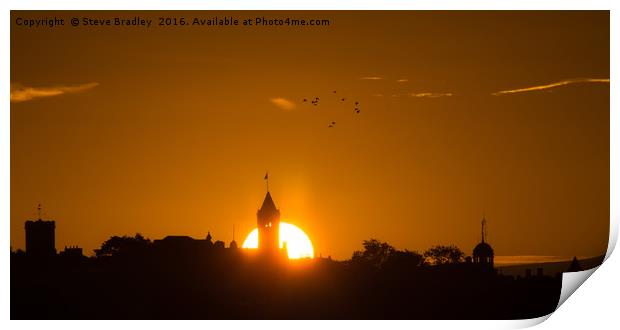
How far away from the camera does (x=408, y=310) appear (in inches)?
850

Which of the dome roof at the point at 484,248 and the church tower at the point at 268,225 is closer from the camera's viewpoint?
the dome roof at the point at 484,248

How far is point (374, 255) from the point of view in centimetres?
2434

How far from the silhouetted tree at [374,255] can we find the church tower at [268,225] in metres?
1.39

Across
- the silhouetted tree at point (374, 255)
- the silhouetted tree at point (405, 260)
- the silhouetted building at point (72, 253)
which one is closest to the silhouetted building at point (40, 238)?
the silhouetted building at point (72, 253)

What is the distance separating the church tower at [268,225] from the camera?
19844 mm

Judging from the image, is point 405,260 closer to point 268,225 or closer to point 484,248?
point 268,225

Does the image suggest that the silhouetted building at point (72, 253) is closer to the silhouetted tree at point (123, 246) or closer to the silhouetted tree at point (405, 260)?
the silhouetted tree at point (123, 246)

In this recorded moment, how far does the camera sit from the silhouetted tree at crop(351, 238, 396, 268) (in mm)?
22469

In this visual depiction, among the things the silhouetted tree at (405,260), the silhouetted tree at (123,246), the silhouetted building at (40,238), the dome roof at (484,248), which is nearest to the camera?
the silhouetted building at (40,238)

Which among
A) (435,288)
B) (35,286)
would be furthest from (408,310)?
(35,286)

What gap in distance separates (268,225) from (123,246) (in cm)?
335
